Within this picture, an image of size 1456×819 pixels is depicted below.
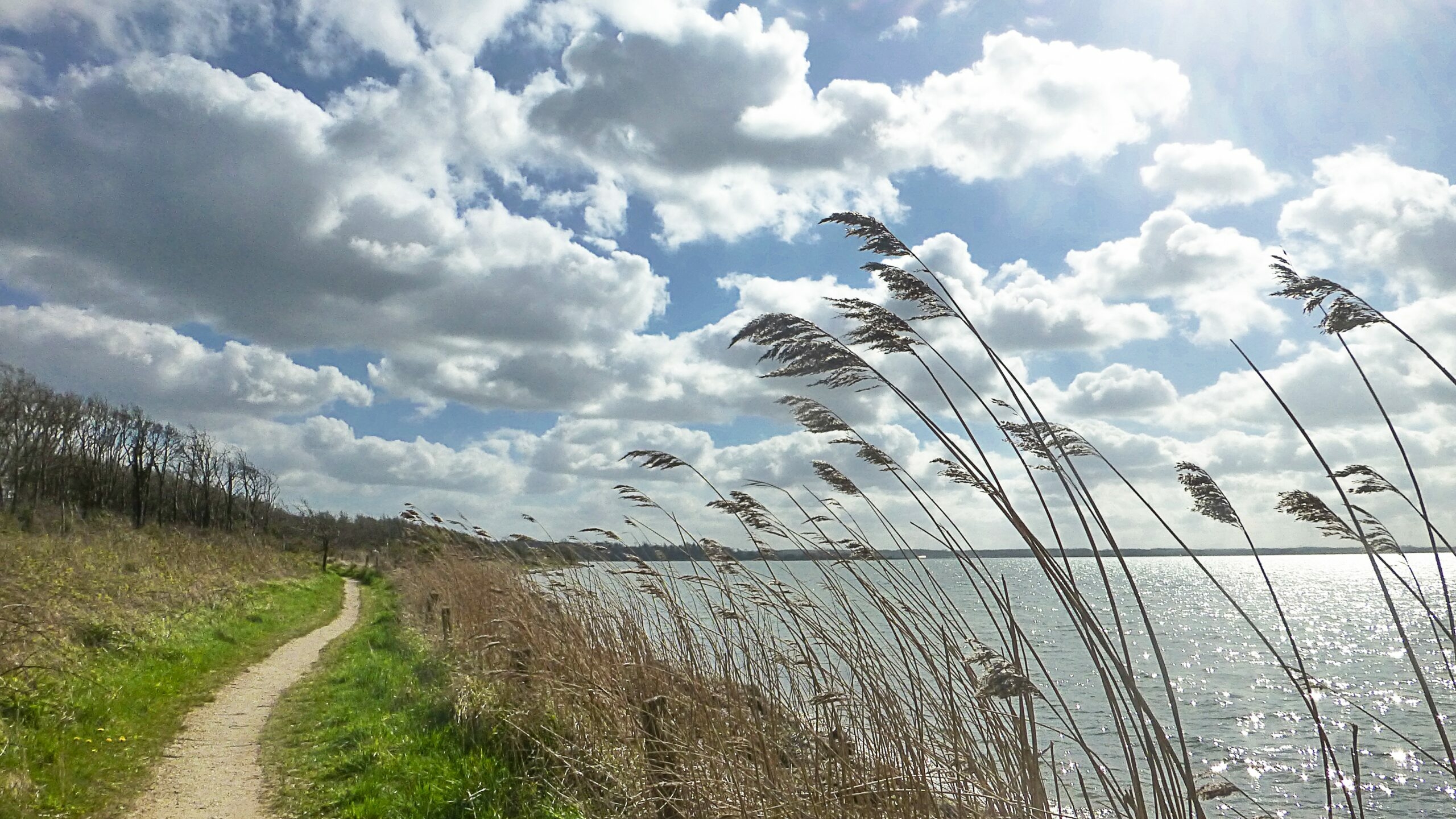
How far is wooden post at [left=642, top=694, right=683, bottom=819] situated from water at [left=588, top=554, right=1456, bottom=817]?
1.33 meters

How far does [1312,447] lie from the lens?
10.6 feet

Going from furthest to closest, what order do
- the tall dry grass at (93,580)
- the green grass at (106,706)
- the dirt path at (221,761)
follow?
the tall dry grass at (93,580)
the dirt path at (221,761)
the green grass at (106,706)

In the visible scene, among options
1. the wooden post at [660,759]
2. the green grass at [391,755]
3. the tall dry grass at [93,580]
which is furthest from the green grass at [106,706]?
the wooden post at [660,759]

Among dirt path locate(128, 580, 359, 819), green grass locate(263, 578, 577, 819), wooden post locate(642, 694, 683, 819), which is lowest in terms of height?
dirt path locate(128, 580, 359, 819)

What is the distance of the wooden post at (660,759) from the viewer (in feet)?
15.6

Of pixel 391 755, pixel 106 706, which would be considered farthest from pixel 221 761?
pixel 391 755

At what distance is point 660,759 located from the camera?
5164 millimetres

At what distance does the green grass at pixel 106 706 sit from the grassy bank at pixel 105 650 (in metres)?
0.01

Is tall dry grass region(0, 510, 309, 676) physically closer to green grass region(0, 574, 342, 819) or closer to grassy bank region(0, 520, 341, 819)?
grassy bank region(0, 520, 341, 819)

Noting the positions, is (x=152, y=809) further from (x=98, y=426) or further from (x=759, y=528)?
(x=98, y=426)

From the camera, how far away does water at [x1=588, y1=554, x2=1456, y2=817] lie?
46.0 feet

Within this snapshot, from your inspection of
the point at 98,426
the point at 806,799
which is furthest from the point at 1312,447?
the point at 98,426

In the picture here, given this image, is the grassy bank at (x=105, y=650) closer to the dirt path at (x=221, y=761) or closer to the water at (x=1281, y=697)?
the dirt path at (x=221, y=761)

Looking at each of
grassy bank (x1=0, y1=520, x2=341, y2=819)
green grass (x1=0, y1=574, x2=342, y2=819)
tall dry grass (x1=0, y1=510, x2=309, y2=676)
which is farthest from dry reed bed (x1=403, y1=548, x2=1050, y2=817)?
tall dry grass (x1=0, y1=510, x2=309, y2=676)
